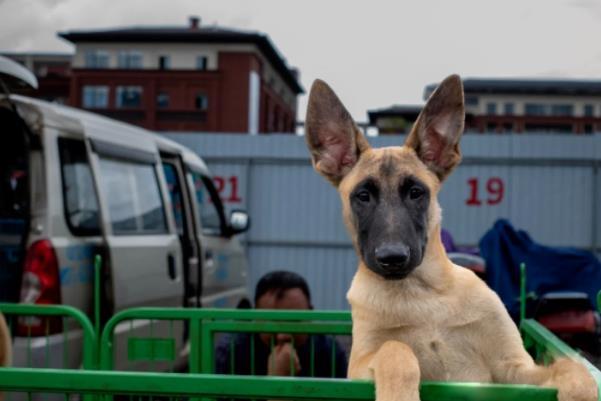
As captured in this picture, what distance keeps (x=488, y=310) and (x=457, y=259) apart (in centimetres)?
327

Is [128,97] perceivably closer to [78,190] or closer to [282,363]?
[78,190]

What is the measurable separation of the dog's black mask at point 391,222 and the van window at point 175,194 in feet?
15.1

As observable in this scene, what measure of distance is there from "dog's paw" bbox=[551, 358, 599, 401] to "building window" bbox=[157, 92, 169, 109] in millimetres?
58985

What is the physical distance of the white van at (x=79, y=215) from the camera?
457 cm

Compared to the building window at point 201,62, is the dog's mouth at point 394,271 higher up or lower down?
lower down

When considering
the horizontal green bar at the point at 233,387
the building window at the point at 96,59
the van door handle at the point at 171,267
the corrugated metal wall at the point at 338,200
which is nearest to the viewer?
the horizontal green bar at the point at 233,387

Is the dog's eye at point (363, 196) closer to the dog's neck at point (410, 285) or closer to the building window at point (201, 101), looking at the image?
the dog's neck at point (410, 285)

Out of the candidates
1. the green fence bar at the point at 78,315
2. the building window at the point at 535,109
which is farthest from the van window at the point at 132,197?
the building window at the point at 535,109

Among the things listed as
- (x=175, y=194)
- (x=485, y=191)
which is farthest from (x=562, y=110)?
(x=175, y=194)

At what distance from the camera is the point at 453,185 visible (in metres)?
13.9

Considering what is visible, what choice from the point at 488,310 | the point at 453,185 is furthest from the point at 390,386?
the point at 453,185

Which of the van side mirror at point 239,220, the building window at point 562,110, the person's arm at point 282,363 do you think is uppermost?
the building window at point 562,110

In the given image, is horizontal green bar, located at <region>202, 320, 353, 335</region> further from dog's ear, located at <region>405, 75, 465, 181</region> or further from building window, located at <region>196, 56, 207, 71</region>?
building window, located at <region>196, 56, 207, 71</region>

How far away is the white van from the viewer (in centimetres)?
457
